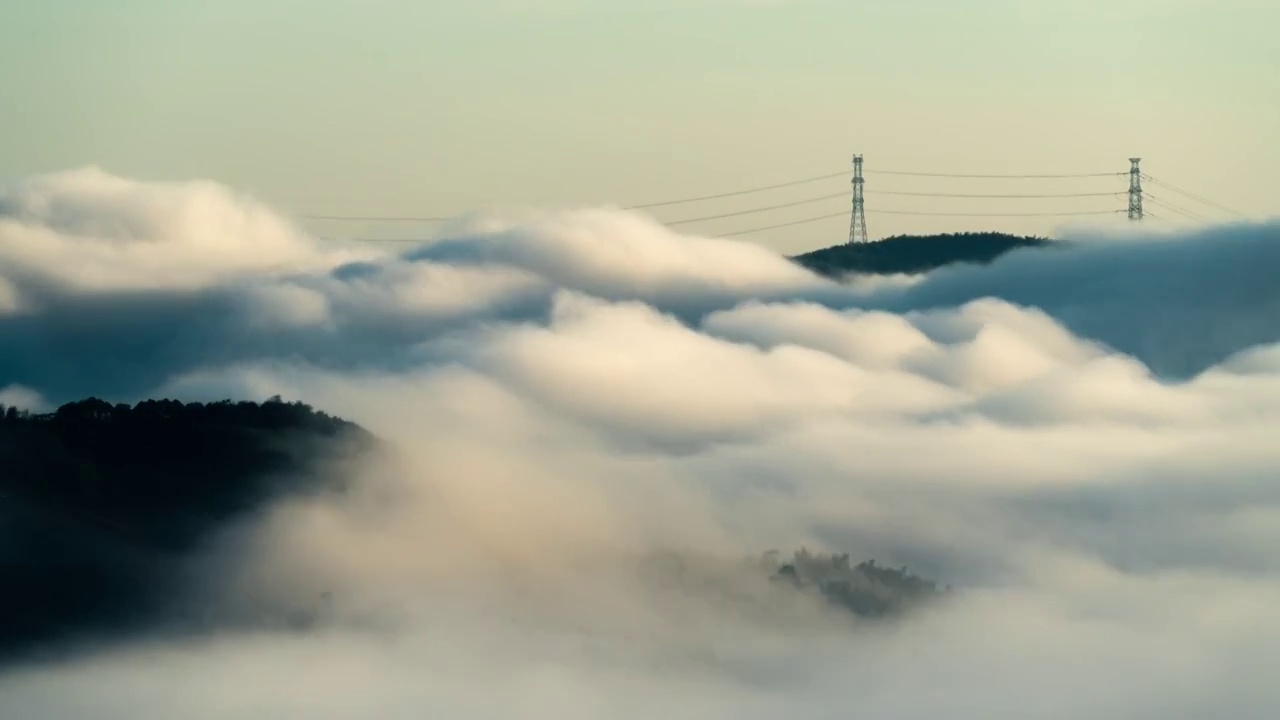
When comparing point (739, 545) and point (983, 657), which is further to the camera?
point (739, 545)

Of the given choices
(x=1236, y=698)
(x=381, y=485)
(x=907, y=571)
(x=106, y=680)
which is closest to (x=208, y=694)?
(x=106, y=680)

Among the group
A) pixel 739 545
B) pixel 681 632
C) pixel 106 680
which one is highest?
pixel 739 545

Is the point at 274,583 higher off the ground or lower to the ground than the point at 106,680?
higher

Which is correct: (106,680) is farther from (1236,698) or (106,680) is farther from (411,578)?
(1236,698)

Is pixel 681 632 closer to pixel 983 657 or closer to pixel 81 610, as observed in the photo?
pixel 983 657

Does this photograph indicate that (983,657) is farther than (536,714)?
Yes

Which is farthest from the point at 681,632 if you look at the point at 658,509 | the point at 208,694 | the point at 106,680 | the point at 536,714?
the point at 106,680

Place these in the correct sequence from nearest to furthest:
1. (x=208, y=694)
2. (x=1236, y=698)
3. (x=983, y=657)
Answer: (x=208, y=694) → (x=1236, y=698) → (x=983, y=657)

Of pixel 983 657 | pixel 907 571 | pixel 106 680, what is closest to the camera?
pixel 106 680

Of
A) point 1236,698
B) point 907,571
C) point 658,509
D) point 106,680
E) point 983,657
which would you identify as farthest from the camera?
point 658,509

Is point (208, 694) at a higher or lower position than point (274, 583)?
lower
